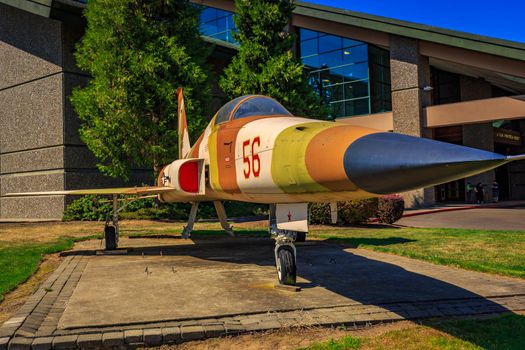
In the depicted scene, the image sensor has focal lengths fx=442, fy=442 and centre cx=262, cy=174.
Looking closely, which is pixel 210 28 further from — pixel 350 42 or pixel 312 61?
pixel 350 42

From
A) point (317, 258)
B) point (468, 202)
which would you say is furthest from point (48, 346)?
point (468, 202)

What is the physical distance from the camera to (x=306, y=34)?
34719 mm

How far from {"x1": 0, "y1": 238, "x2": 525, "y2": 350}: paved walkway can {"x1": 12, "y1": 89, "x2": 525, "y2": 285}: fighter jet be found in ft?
3.47

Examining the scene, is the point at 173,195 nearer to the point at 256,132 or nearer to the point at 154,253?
the point at 154,253

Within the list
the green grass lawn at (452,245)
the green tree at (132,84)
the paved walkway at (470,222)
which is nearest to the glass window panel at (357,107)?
the paved walkway at (470,222)

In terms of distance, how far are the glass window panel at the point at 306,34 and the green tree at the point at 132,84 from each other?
1489 cm

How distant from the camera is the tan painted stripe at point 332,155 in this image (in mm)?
4625

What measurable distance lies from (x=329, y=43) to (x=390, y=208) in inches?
757

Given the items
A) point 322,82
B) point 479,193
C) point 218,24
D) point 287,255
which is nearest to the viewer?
point 287,255

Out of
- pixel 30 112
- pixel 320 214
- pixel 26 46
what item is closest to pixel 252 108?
pixel 320 214

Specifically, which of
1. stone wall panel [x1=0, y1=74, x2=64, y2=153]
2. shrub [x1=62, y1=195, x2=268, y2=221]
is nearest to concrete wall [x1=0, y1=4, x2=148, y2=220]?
stone wall panel [x1=0, y1=74, x2=64, y2=153]

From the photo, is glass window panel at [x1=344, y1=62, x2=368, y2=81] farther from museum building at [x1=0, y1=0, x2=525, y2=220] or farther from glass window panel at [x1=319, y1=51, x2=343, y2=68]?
glass window panel at [x1=319, y1=51, x2=343, y2=68]

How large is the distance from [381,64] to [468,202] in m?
12.7

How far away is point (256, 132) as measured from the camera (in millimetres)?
6539
